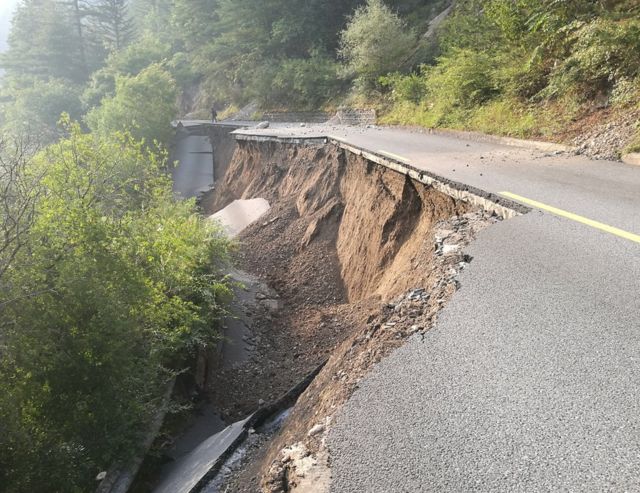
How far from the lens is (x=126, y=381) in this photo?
7.05 m

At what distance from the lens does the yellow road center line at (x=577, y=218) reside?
5277 mm

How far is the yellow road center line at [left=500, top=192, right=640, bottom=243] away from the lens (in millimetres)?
5277

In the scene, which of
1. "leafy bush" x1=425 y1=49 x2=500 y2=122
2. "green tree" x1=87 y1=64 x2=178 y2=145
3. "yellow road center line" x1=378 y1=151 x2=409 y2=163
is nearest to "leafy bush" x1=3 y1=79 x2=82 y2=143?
"green tree" x1=87 y1=64 x2=178 y2=145

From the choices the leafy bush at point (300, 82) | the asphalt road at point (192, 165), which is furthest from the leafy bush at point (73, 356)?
the leafy bush at point (300, 82)

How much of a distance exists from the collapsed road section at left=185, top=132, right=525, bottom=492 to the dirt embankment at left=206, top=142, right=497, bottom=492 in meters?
0.03

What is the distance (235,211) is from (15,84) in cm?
4890

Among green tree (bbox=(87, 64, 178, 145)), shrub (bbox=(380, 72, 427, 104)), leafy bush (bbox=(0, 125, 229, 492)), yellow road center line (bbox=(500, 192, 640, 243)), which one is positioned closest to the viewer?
yellow road center line (bbox=(500, 192, 640, 243))

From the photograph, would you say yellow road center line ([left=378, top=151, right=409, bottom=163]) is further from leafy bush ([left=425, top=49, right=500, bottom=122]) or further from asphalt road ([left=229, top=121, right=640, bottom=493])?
asphalt road ([left=229, top=121, right=640, bottom=493])

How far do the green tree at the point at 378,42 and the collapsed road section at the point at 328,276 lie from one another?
8.95 meters

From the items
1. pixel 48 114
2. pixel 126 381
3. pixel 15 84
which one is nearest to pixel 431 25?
pixel 126 381

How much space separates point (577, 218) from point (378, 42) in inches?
914

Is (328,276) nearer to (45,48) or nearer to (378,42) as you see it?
(378,42)

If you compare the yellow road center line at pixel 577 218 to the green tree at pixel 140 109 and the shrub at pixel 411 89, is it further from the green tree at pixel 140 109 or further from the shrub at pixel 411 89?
the green tree at pixel 140 109

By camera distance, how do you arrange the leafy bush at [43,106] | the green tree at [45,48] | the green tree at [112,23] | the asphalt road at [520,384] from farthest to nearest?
the green tree at [112,23], the green tree at [45,48], the leafy bush at [43,106], the asphalt road at [520,384]
